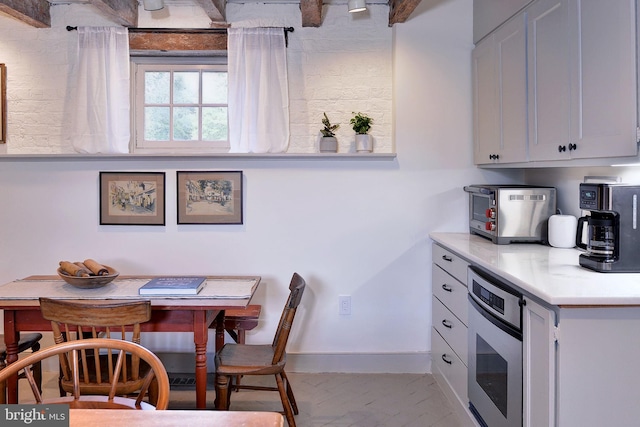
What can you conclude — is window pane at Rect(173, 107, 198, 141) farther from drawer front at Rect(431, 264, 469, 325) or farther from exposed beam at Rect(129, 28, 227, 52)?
drawer front at Rect(431, 264, 469, 325)

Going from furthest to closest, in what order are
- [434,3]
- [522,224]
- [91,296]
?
[434,3], [522,224], [91,296]

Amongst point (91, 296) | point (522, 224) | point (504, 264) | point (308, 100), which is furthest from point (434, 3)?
point (91, 296)

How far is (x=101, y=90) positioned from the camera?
3.20 m

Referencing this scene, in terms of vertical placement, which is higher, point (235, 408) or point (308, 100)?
point (308, 100)

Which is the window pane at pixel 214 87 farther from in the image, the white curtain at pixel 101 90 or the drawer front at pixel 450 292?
the drawer front at pixel 450 292

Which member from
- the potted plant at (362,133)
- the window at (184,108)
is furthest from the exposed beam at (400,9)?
the window at (184,108)

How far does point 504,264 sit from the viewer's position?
2146mm

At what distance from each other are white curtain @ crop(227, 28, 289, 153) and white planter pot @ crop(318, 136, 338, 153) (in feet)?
0.82

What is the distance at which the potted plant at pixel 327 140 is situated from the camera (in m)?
3.23

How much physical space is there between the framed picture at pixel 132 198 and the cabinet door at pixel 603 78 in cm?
247

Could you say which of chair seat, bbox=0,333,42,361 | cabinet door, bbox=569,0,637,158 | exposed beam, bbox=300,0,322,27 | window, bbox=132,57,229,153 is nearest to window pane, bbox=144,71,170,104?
→ window, bbox=132,57,229,153

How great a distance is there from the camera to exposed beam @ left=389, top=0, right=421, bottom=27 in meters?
2.91

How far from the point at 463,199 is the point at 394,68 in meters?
0.99

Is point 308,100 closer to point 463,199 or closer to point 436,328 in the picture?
point 463,199
